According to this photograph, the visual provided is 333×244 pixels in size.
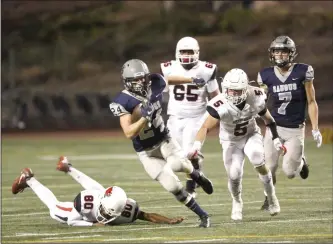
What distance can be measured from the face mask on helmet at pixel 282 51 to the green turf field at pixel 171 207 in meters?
1.38

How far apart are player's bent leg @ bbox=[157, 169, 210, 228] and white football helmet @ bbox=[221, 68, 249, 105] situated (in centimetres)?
81

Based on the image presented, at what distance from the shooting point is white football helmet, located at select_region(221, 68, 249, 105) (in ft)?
26.6

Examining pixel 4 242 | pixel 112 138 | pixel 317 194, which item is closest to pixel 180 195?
pixel 4 242

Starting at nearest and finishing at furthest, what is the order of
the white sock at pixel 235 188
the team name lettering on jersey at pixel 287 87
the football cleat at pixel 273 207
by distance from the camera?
1. the white sock at pixel 235 188
2. the football cleat at pixel 273 207
3. the team name lettering on jersey at pixel 287 87

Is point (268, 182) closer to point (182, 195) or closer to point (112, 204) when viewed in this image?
point (182, 195)

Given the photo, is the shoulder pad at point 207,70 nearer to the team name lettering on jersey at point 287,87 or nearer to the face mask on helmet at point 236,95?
the team name lettering on jersey at point 287,87

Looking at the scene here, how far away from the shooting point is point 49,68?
28516mm

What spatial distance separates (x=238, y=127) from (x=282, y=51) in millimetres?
1282

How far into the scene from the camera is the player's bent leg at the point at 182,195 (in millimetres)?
7926

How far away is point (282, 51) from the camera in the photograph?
939 cm

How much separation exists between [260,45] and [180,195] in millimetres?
19565

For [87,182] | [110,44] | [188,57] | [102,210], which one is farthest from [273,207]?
[110,44]

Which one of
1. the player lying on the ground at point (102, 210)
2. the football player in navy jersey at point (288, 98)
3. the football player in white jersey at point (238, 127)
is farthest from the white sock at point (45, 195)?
the football player in navy jersey at point (288, 98)

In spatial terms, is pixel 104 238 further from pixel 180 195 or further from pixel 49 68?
pixel 49 68
